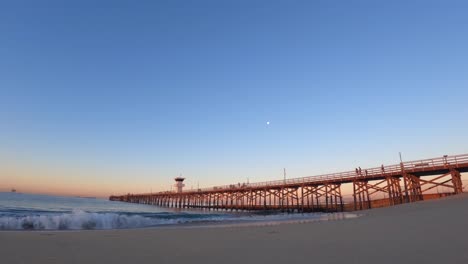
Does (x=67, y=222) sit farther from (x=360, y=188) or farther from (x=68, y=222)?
(x=360, y=188)

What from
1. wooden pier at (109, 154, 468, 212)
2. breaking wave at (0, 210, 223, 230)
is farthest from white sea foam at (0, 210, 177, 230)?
wooden pier at (109, 154, 468, 212)

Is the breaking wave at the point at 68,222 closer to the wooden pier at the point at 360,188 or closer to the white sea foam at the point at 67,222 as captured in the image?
the white sea foam at the point at 67,222

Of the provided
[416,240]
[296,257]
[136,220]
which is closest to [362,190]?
[136,220]

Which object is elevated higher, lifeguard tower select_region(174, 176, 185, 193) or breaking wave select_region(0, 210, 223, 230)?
lifeguard tower select_region(174, 176, 185, 193)

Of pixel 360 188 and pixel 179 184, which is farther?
pixel 179 184

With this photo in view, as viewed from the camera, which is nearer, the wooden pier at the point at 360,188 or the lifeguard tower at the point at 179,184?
the wooden pier at the point at 360,188

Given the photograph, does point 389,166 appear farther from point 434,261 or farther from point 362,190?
point 434,261

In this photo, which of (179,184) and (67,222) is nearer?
(67,222)

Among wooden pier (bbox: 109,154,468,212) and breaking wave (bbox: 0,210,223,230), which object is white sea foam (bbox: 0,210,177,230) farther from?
wooden pier (bbox: 109,154,468,212)

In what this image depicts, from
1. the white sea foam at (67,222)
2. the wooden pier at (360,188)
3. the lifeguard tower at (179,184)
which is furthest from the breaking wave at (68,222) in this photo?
the lifeguard tower at (179,184)

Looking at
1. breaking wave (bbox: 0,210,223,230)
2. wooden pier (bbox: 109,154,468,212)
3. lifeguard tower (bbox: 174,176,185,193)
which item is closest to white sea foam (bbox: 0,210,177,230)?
breaking wave (bbox: 0,210,223,230)

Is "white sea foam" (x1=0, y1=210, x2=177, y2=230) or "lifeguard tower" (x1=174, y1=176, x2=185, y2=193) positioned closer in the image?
"white sea foam" (x1=0, y1=210, x2=177, y2=230)

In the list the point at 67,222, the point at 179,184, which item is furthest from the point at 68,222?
the point at 179,184

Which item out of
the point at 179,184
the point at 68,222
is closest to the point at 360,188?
the point at 68,222
